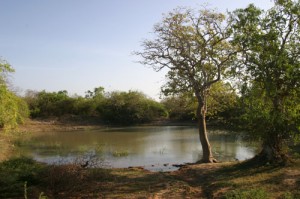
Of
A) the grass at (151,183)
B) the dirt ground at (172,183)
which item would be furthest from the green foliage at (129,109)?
the grass at (151,183)

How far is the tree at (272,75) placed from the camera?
1253cm

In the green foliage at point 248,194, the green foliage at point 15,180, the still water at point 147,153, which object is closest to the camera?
the green foliage at point 248,194

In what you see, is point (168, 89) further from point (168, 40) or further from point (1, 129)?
point (1, 129)

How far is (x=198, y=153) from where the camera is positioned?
22.5 m

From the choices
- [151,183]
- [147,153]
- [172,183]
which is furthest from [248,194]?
[147,153]

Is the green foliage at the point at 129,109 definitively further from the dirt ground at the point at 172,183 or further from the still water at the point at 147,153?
the dirt ground at the point at 172,183

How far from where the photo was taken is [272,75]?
12953mm

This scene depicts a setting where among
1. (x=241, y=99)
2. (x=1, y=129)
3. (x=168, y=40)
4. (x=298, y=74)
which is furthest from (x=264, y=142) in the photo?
(x=1, y=129)

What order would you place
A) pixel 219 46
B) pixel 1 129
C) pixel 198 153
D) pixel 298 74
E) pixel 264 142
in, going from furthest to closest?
pixel 1 129 → pixel 198 153 → pixel 219 46 → pixel 264 142 → pixel 298 74

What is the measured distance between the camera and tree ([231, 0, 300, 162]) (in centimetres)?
1253

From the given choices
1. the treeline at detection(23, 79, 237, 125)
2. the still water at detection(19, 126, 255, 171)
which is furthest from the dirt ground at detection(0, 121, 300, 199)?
the treeline at detection(23, 79, 237, 125)

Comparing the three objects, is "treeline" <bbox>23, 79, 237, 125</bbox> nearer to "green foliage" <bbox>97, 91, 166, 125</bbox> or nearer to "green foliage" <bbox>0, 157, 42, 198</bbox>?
"green foliage" <bbox>97, 91, 166, 125</bbox>

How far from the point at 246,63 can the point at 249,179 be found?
4730 mm

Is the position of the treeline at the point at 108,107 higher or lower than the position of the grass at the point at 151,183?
higher
